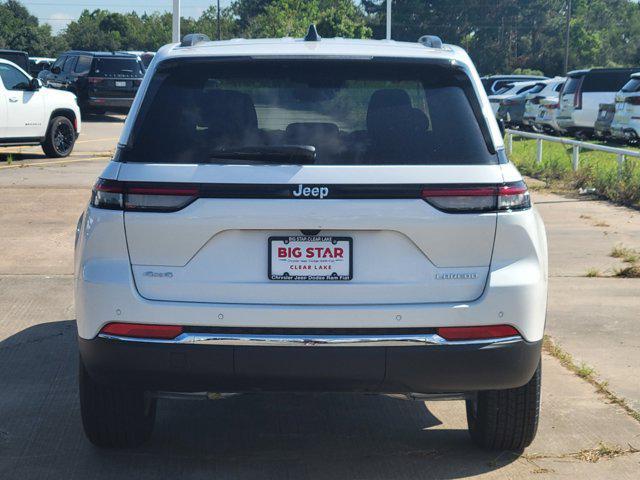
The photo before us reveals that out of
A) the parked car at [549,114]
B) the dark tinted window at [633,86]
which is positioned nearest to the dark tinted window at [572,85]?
the parked car at [549,114]

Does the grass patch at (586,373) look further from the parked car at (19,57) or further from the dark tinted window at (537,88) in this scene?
the dark tinted window at (537,88)

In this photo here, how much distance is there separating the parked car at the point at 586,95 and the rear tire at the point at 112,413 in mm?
24779

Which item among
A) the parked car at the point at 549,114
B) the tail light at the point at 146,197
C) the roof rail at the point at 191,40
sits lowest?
the parked car at the point at 549,114

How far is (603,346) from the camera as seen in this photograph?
7195 millimetres

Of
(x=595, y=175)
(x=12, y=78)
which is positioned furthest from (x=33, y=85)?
(x=595, y=175)

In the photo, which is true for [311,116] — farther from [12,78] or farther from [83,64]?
[83,64]

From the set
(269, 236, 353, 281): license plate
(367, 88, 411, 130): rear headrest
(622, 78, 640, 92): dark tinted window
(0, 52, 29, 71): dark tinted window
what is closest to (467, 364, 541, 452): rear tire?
(269, 236, 353, 281): license plate

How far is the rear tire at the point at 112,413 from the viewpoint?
4.90 m

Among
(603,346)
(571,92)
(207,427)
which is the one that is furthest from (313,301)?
(571,92)

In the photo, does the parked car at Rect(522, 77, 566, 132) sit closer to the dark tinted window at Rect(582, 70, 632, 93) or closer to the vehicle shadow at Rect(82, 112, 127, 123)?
the dark tinted window at Rect(582, 70, 632, 93)

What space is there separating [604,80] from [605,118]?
157 inches

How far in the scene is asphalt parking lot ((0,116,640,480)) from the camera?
496cm

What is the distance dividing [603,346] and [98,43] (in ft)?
365

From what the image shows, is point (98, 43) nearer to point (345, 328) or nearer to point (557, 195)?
point (557, 195)
